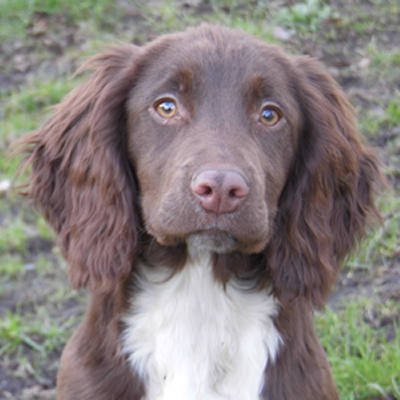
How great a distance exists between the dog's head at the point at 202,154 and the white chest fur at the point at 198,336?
0.57ft

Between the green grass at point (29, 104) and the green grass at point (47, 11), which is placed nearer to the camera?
the green grass at point (29, 104)

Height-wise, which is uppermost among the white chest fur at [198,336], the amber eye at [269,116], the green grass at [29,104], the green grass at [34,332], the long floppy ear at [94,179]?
the amber eye at [269,116]

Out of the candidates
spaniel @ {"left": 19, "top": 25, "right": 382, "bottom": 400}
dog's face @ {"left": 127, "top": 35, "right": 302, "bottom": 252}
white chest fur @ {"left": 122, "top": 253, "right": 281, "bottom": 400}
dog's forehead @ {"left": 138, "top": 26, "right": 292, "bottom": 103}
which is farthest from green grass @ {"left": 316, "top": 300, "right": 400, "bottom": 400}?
dog's forehead @ {"left": 138, "top": 26, "right": 292, "bottom": 103}

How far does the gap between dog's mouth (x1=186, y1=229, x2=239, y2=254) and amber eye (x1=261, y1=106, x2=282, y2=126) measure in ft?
1.94

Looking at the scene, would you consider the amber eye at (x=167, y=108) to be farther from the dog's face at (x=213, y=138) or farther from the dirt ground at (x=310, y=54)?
the dirt ground at (x=310, y=54)

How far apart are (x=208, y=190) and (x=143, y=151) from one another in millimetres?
558

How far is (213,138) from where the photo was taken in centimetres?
317

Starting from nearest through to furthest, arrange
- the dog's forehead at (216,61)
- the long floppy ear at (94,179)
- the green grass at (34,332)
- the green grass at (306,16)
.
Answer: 1. the dog's forehead at (216,61)
2. the long floppy ear at (94,179)
3. the green grass at (34,332)
4. the green grass at (306,16)

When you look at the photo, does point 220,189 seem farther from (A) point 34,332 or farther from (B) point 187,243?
(A) point 34,332

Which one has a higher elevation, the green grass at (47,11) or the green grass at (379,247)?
the green grass at (47,11)

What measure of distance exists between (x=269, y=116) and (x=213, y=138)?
1.22 feet

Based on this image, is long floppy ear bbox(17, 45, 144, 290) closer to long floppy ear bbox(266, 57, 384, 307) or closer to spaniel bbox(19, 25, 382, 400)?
spaniel bbox(19, 25, 382, 400)

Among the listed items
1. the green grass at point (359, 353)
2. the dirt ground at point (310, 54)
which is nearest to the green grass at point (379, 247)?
the dirt ground at point (310, 54)

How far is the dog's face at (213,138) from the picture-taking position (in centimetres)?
303
